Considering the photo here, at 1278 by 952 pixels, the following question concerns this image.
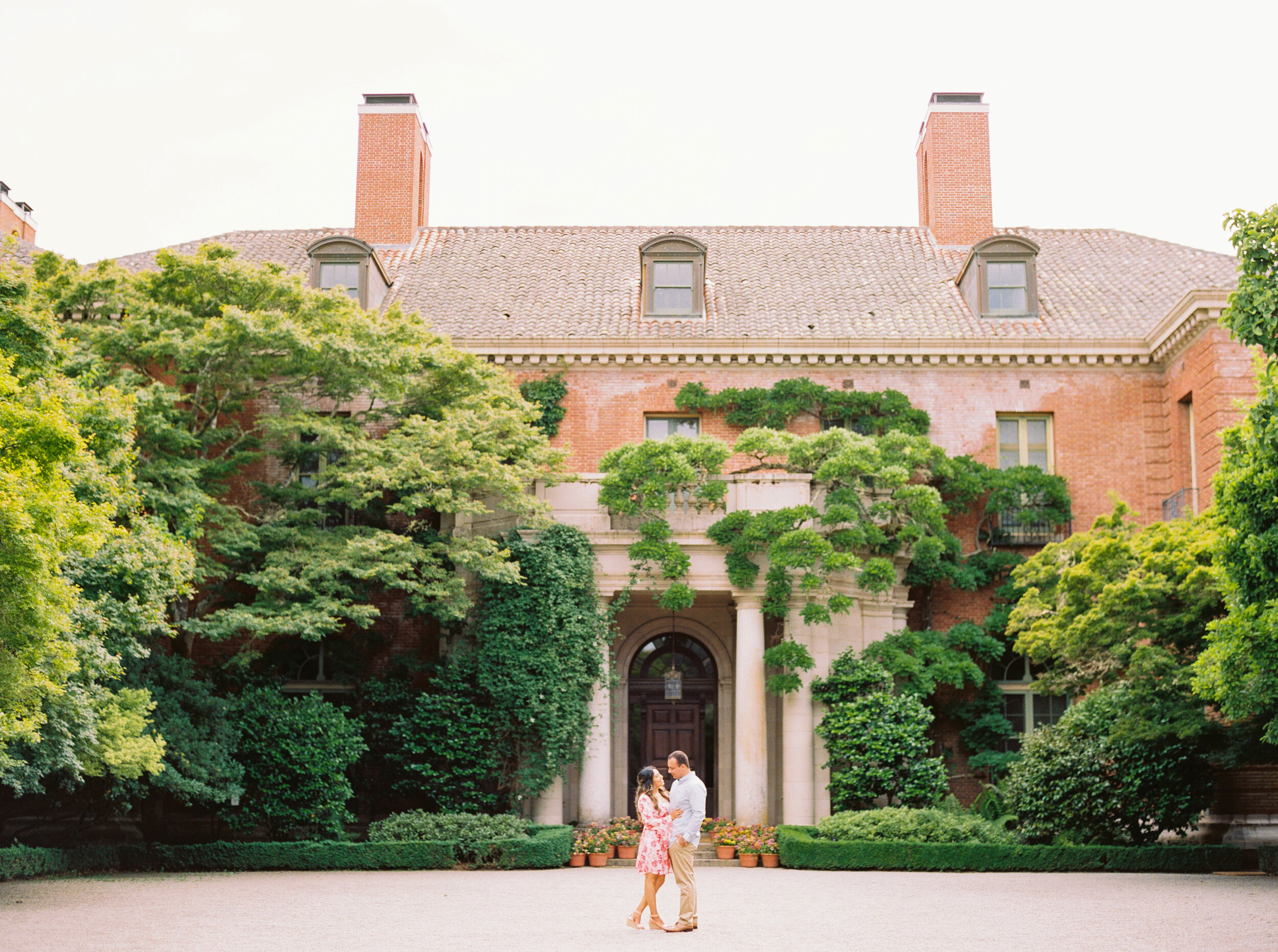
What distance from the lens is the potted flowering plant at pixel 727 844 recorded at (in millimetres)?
21391

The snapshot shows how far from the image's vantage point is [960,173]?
32.2m

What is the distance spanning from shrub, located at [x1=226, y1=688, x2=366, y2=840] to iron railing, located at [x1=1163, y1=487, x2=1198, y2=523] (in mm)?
15745

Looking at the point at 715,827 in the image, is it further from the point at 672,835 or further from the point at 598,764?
the point at 672,835

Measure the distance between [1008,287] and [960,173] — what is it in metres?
4.77

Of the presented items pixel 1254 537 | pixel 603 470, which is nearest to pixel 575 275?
pixel 603 470

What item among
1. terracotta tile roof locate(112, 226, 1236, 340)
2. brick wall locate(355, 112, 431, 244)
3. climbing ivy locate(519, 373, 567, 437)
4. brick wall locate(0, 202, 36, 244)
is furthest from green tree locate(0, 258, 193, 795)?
brick wall locate(0, 202, 36, 244)

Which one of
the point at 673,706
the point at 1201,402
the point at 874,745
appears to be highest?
the point at 1201,402

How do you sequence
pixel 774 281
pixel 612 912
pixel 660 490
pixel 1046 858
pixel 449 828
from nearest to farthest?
1. pixel 612 912
2. pixel 1046 858
3. pixel 449 828
4. pixel 660 490
5. pixel 774 281

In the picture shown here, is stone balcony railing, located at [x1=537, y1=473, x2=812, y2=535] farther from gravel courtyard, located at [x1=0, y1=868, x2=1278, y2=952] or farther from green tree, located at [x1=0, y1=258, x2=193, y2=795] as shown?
green tree, located at [x1=0, y1=258, x2=193, y2=795]

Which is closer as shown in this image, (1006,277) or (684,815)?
(684,815)

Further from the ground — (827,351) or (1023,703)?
(827,351)

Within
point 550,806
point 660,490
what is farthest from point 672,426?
point 550,806

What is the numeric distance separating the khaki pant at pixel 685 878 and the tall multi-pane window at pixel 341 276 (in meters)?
19.0

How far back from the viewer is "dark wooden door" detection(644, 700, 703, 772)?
25.9 meters
